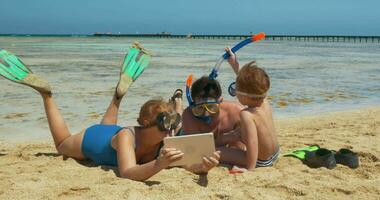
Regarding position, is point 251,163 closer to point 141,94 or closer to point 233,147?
point 233,147

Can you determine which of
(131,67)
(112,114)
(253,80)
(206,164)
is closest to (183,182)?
Result: (206,164)

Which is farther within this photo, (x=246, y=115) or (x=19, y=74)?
(x=19, y=74)

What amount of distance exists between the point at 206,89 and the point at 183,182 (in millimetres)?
847

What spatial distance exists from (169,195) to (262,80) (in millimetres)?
1158

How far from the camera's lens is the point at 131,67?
4.90 metres

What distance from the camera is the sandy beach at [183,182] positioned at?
304 centimetres

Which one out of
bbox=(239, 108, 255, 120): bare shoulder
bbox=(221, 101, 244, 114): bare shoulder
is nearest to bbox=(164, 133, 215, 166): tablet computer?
bbox=(239, 108, 255, 120): bare shoulder

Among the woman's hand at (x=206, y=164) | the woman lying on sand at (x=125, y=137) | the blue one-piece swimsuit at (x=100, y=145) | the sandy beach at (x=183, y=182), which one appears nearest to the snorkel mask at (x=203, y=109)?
the woman lying on sand at (x=125, y=137)

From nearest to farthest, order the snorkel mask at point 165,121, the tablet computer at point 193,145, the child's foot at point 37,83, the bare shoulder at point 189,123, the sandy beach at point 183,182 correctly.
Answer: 1. the sandy beach at point 183,182
2. the tablet computer at point 193,145
3. the snorkel mask at point 165,121
4. the bare shoulder at point 189,123
5. the child's foot at point 37,83

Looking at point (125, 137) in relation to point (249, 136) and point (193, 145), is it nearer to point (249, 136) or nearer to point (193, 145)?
point (193, 145)

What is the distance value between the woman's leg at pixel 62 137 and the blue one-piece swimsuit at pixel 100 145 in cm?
9

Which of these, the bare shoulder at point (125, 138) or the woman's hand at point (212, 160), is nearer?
the woman's hand at point (212, 160)

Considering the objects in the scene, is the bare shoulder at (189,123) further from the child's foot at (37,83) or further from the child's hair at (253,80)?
the child's foot at (37,83)

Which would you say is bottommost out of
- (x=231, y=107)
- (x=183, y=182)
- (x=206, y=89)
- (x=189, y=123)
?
(x=183, y=182)
